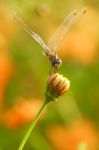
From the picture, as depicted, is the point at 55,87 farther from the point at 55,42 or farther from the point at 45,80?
the point at 45,80

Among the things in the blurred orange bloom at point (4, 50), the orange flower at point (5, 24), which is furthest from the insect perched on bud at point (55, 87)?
the orange flower at point (5, 24)

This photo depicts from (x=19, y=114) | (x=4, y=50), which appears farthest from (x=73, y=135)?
(x=4, y=50)

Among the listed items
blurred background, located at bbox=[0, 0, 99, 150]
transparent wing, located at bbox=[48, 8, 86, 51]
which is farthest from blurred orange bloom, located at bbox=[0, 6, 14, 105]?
transparent wing, located at bbox=[48, 8, 86, 51]

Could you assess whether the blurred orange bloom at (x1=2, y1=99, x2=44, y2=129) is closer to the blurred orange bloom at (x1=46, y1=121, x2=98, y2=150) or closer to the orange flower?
the blurred orange bloom at (x1=46, y1=121, x2=98, y2=150)

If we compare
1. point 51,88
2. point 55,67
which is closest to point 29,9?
point 55,67

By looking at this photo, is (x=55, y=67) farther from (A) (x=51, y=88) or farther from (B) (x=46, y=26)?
(B) (x=46, y=26)
